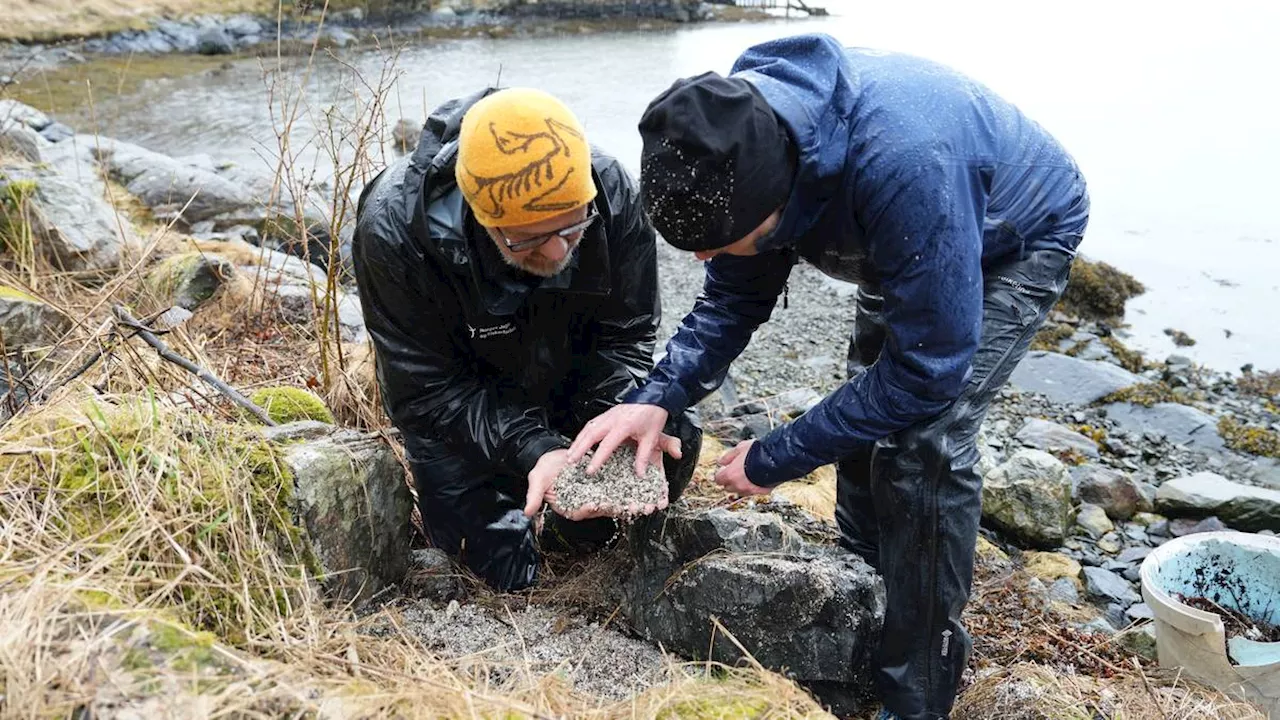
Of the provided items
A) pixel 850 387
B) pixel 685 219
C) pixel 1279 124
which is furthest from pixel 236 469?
pixel 1279 124

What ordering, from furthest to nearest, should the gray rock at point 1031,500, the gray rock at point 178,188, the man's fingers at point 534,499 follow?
the gray rock at point 178,188
the gray rock at point 1031,500
the man's fingers at point 534,499

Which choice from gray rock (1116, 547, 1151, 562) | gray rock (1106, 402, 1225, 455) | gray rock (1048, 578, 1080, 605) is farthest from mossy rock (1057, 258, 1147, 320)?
gray rock (1048, 578, 1080, 605)

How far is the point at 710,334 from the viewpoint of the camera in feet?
9.89

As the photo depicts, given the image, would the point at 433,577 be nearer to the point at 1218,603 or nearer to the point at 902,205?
the point at 902,205

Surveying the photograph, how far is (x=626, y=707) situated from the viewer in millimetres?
2285

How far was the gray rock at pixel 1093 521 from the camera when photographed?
4.95 m

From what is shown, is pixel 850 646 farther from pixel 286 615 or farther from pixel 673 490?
pixel 286 615

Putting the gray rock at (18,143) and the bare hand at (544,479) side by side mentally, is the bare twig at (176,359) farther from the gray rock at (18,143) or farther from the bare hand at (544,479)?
the gray rock at (18,143)

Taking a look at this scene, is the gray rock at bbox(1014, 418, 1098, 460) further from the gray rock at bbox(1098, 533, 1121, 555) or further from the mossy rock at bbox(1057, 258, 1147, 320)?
the mossy rock at bbox(1057, 258, 1147, 320)

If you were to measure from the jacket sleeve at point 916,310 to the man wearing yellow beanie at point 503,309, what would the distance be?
2.29ft

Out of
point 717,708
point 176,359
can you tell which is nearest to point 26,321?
point 176,359

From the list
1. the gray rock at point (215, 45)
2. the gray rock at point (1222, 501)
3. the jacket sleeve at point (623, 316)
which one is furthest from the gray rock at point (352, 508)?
the gray rock at point (215, 45)

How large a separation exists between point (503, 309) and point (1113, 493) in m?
3.94

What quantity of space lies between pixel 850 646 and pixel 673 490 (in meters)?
0.82
